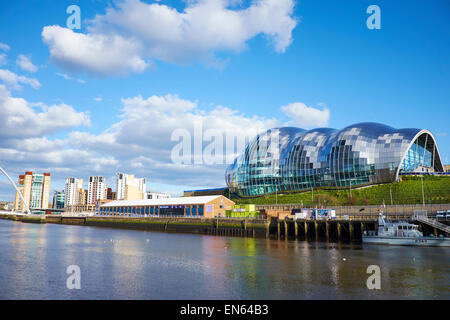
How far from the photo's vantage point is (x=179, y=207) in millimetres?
114812

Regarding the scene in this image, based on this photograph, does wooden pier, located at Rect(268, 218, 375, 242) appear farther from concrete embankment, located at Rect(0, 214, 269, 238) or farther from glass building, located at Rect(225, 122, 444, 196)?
glass building, located at Rect(225, 122, 444, 196)

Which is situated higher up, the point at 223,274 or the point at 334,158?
the point at 334,158

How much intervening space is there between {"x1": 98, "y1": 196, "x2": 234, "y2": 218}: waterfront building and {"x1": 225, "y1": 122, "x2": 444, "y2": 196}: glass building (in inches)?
854

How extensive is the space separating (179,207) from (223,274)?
268 ft

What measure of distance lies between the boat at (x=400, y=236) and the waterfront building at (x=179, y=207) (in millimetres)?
50638

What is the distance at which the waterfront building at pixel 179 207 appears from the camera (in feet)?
351

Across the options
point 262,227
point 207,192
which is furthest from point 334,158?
point 207,192

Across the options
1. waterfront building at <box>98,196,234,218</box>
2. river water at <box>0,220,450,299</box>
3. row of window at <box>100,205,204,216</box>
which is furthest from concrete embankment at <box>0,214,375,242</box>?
river water at <box>0,220,450,299</box>

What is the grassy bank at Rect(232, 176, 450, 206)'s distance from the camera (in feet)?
277

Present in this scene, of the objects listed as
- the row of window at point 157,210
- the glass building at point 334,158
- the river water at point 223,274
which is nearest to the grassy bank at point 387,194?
the glass building at point 334,158

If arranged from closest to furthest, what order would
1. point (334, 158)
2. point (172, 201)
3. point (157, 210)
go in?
point (334, 158) → point (172, 201) → point (157, 210)

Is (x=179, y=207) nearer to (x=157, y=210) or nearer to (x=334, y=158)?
(x=157, y=210)

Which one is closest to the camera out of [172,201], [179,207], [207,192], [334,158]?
[334,158]
